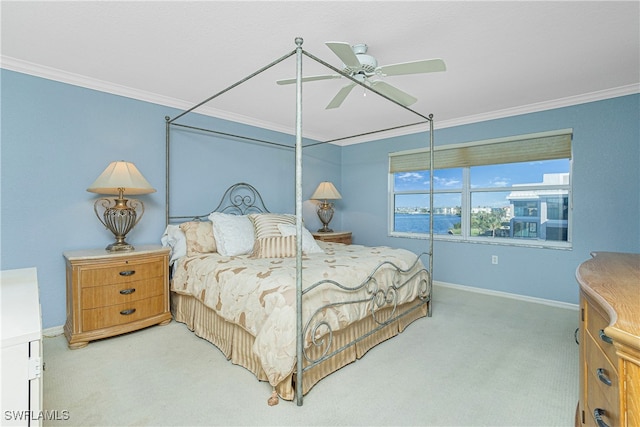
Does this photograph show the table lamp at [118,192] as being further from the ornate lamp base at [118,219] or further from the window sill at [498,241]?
the window sill at [498,241]

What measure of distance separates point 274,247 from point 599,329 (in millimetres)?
2285

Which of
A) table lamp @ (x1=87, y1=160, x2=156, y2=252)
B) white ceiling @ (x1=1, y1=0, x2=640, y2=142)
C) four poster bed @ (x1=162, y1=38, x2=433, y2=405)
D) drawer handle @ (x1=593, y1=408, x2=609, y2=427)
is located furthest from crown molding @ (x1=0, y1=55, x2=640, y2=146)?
drawer handle @ (x1=593, y1=408, x2=609, y2=427)

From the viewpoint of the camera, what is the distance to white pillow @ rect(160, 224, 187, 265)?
3051 millimetres

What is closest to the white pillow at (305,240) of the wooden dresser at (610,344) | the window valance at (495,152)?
the wooden dresser at (610,344)

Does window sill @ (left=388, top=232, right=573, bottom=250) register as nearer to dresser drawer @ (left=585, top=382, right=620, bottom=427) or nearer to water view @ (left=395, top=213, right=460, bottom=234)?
water view @ (left=395, top=213, right=460, bottom=234)

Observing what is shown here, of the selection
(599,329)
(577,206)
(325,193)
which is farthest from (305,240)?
(577,206)

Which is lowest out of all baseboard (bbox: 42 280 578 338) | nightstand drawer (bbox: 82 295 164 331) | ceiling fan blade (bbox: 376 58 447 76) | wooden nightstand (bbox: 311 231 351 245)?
baseboard (bbox: 42 280 578 338)

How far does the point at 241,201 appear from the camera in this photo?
161 inches

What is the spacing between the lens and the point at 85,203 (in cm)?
283

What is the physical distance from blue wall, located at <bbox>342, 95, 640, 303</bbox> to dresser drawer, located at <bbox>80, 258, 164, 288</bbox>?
355 centimetres

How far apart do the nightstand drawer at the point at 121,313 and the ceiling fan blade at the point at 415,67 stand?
280 centimetres

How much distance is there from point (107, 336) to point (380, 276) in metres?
2.34

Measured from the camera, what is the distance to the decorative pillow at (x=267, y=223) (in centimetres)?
318

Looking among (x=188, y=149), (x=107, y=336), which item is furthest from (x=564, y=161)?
(x=107, y=336)
